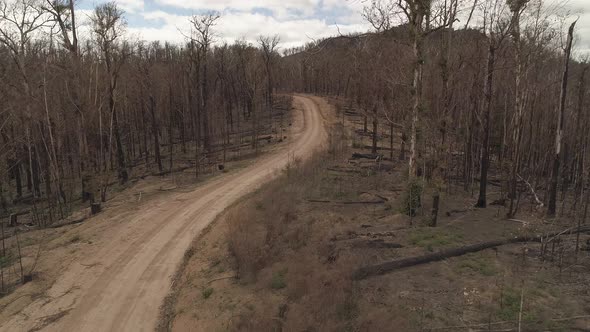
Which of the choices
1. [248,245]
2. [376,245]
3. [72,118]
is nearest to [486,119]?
[376,245]

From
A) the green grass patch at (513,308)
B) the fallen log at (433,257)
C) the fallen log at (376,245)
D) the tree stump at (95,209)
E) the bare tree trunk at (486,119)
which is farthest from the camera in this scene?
the tree stump at (95,209)

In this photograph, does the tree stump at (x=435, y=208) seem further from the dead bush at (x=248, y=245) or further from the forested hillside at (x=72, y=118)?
the forested hillside at (x=72, y=118)

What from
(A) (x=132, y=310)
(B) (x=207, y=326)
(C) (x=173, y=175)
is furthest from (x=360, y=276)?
(C) (x=173, y=175)

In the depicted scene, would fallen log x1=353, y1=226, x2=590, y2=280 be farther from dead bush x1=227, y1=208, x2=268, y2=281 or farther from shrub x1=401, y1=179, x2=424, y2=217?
dead bush x1=227, y1=208, x2=268, y2=281

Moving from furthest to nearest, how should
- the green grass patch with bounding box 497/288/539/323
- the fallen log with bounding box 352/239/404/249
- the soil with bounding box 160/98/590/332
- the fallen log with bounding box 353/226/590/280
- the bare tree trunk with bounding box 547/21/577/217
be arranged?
1. the bare tree trunk with bounding box 547/21/577/217
2. the fallen log with bounding box 352/239/404/249
3. the fallen log with bounding box 353/226/590/280
4. the soil with bounding box 160/98/590/332
5. the green grass patch with bounding box 497/288/539/323

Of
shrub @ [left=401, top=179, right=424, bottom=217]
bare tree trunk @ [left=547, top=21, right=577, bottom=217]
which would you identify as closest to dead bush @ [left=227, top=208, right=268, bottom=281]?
shrub @ [left=401, top=179, right=424, bottom=217]

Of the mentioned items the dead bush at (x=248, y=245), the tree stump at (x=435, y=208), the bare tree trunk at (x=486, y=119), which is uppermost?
the bare tree trunk at (x=486, y=119)

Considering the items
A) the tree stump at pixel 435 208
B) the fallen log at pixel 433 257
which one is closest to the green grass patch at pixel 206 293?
the fallen log at pixel 433 257

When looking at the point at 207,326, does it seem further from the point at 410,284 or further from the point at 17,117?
the point at 17,117

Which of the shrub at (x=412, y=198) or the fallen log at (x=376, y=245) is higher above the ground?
the shrub at (x=412, y=198)
